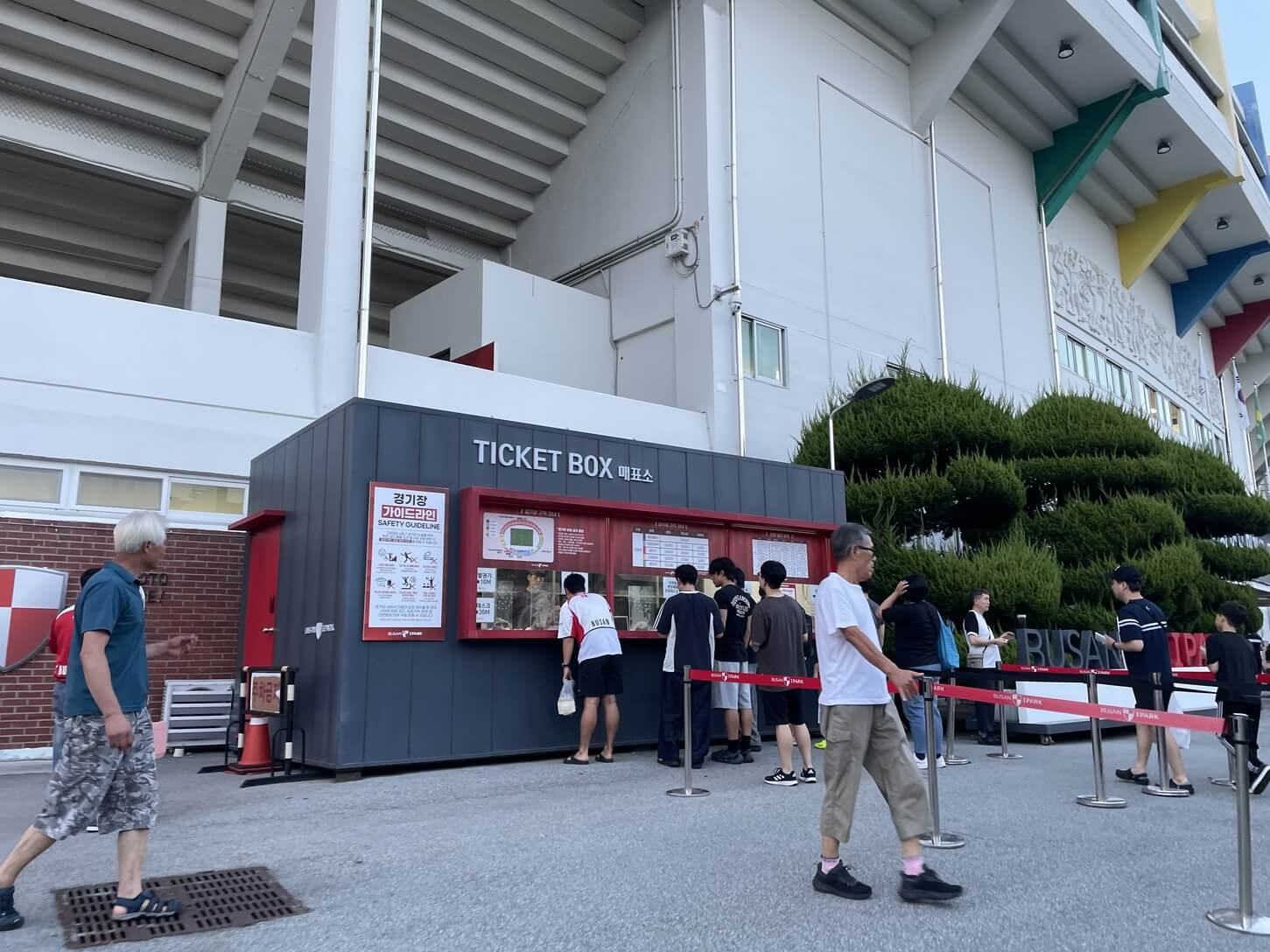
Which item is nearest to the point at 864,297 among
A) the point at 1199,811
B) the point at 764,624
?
the point at 764,624

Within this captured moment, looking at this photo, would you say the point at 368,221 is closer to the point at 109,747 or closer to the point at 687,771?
the point at 687,771

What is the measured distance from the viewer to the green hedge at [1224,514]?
17.1m

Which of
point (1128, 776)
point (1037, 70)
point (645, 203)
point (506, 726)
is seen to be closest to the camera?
point (1128, 776)

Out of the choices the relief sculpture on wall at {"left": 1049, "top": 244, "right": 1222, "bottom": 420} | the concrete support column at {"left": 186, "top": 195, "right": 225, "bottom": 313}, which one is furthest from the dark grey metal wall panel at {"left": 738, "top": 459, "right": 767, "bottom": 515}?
the relief sculpture on wall at {"left": 1049, "top": 244, "right": 1222, "bottom": 420}

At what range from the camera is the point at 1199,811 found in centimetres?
655

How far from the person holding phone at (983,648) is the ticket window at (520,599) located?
4.58m

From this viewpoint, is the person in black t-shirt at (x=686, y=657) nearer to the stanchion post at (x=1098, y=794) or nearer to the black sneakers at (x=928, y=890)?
the stanchion post at (x=1098, y=794)

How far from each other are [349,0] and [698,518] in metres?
8.33

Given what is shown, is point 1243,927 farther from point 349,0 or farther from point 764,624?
point 349,0

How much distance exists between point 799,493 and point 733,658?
3.22m

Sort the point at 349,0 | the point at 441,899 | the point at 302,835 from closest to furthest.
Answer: the point at 441,899 < the point at 302,835 < the point at 349,0

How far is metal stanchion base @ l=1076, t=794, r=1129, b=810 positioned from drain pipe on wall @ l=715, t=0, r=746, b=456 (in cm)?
867

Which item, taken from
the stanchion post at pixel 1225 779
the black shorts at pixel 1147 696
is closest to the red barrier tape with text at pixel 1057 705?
the black shorts at pixel 1147 696

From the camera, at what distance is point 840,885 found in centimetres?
427
